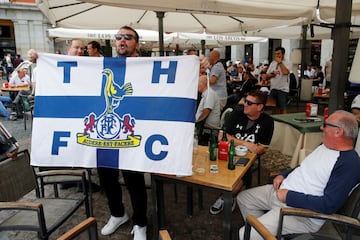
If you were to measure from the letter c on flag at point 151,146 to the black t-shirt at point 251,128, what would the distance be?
4.12 ft

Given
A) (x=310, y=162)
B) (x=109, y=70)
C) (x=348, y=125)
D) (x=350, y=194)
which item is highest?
(x=109, y=70)

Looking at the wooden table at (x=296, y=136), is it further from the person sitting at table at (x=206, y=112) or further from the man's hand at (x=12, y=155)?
the man's hand at (x=12, y=155)

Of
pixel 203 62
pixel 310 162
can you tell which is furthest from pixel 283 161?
pixel 203 62

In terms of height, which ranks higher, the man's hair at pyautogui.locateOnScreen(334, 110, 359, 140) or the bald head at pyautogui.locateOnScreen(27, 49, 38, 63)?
the bald head at pyautogui.locateOnScreen(27, 49, 38, 63)

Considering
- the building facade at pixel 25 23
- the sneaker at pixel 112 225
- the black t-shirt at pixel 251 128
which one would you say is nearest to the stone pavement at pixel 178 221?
the sneaker at pixel 112 225

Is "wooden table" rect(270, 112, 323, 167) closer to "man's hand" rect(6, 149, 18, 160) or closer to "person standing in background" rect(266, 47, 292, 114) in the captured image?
"person standing in background" rect(266, 47, 292, 114)

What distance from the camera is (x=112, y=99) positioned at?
2.30 metres

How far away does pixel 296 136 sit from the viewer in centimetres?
443

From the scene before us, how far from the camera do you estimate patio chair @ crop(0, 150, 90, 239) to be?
2.12 meters

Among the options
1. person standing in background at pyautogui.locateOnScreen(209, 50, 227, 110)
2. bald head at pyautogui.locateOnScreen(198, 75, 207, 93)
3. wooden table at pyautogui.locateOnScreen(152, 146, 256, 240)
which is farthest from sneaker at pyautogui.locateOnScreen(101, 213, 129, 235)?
person standing in background at pyautogui.locateOnScreen(209, 50, 227, 110)

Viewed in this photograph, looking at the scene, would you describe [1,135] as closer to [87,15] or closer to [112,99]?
[112,99]

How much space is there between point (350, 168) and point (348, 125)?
0.29m

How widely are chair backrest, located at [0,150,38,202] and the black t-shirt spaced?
2000 millimetres

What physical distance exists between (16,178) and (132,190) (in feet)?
3.10
